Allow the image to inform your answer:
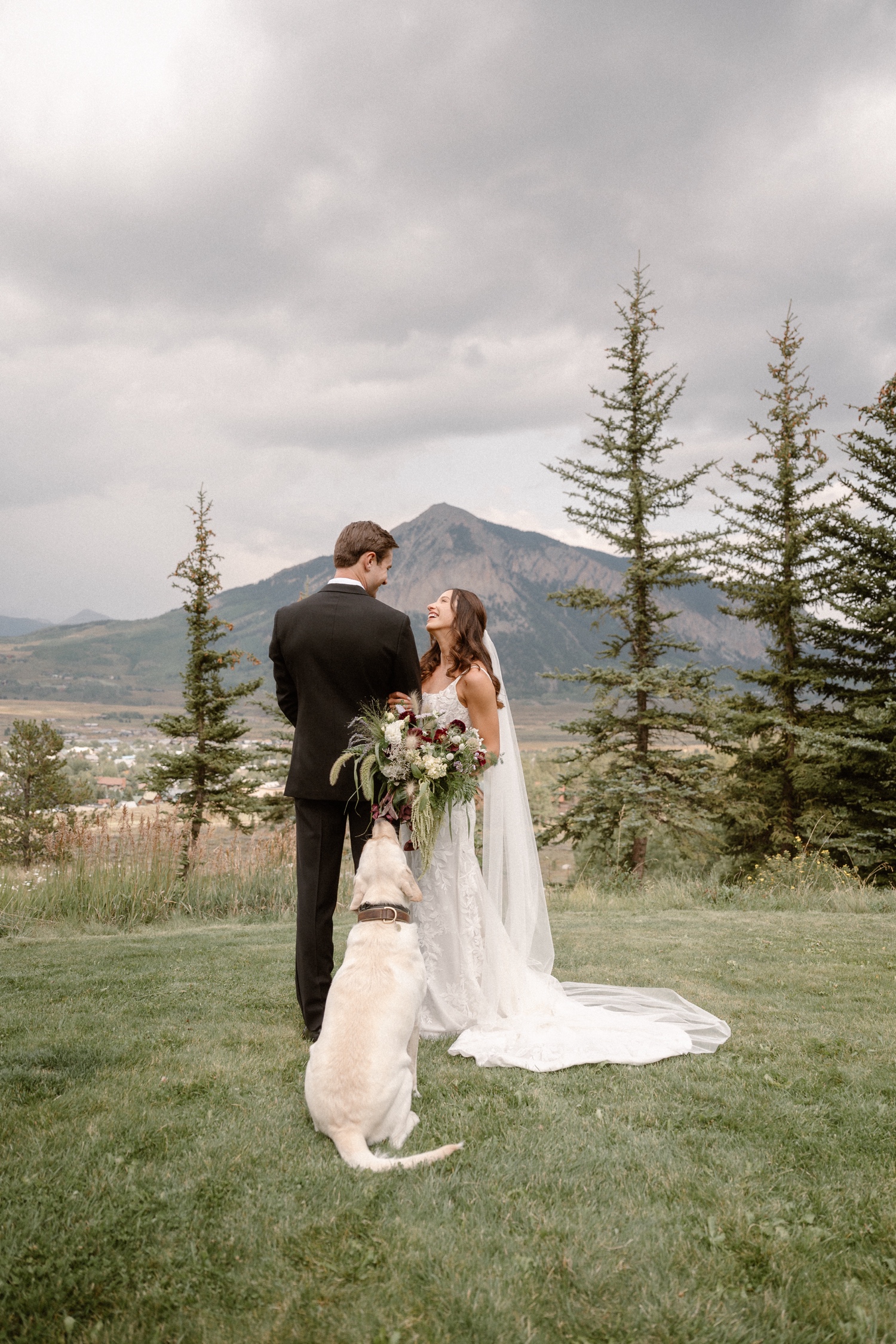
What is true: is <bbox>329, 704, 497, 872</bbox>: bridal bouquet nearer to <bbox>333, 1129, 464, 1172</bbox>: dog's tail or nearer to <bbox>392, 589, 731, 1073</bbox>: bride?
<bbox>392, 589, 731, 1073</bbox>: bride

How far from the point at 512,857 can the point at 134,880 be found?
6212 mm

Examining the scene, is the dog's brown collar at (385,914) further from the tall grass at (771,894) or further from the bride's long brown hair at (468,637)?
the tall grass at (771,894)

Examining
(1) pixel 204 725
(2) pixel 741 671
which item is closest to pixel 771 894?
(2) pixel 741 671

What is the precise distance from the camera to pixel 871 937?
7680mm

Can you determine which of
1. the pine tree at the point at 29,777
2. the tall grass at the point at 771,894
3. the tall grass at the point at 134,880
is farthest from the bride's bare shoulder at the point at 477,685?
the pine tree at the point at 29,777

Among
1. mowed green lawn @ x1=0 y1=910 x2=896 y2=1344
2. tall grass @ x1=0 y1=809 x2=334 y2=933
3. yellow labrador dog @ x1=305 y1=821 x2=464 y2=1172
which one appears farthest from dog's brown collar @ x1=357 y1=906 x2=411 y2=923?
tall grass @ x1=0 y1=809 x2=334 y2=933

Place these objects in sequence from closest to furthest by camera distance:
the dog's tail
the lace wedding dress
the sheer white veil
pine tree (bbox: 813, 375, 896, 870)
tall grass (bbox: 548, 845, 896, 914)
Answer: the dog's tail → the lace wedding dress → the sheer white veil → tall grass (bbox: 548, 845, 896, 914) → pine tree (bbox: 813, 375, 896, 870)

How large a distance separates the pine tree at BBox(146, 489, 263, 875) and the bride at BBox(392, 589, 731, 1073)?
14094mm

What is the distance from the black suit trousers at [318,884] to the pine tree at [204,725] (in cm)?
1457

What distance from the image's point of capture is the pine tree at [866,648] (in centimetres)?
1351

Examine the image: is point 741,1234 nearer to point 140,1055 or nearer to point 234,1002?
point 140,1055

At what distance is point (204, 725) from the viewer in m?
18.8

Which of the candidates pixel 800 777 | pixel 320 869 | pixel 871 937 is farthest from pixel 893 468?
pixel 320 869

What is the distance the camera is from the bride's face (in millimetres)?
4840
